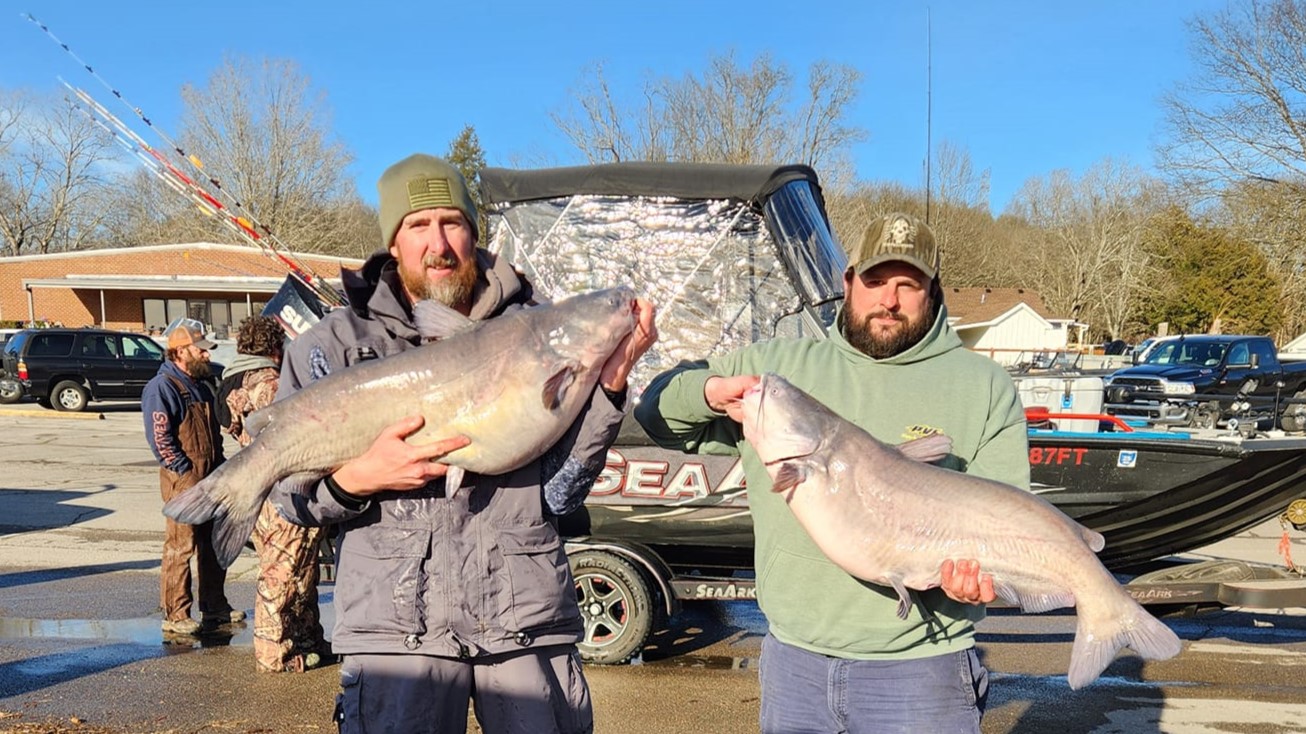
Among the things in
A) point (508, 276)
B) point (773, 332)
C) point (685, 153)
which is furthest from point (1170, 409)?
point (685, 153)

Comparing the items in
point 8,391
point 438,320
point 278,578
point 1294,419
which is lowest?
point 1294,419

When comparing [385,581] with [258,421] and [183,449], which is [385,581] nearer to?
[258,421]

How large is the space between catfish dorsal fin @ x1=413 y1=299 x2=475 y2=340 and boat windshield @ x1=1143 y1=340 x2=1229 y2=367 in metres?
21.2

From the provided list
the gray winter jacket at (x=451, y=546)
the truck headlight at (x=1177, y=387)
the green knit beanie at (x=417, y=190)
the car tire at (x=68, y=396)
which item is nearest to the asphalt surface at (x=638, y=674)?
the gray winter jacket at (x=451, y=546)

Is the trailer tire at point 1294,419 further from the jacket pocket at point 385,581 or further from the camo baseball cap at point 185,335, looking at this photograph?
the jacket pocket at point 385,581

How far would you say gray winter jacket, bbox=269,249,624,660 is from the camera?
240cm

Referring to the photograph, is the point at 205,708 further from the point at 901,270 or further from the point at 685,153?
the point at 685,153

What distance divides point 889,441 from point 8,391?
26015mm

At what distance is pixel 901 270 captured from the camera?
2771 millimetres

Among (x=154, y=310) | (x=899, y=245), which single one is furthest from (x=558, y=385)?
(x=154, y=310)

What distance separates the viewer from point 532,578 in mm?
2441

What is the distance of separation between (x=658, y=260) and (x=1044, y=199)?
70.7 m

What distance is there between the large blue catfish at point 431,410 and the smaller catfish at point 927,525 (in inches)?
23.2

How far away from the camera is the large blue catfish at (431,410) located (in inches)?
95.3
